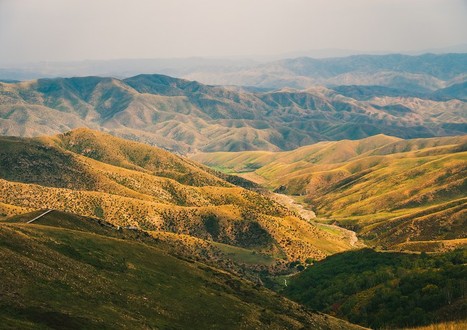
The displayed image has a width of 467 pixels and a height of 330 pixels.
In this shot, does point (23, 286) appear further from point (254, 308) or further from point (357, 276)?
point (357, 276)

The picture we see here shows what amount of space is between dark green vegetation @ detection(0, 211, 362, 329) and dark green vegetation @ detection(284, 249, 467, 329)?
83.2 ft

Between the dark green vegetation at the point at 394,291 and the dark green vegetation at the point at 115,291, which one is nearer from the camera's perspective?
the dark green vegetation at the point at 115,291

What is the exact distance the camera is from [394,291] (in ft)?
461

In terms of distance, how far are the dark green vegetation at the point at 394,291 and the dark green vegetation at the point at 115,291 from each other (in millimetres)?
25353

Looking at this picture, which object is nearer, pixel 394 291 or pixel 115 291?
pixel 115 291

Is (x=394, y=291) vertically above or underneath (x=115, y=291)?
underneath

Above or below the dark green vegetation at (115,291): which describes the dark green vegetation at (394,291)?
below

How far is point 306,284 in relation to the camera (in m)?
194

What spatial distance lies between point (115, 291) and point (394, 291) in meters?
93.3

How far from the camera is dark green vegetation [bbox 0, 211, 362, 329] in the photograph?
62.1 meters

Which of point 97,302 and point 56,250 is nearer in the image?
point 97,302

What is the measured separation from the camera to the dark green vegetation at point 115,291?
6209 cm

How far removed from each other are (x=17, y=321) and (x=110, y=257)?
1792 inches

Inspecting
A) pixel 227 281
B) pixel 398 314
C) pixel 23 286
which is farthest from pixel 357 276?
pixel 23 286
